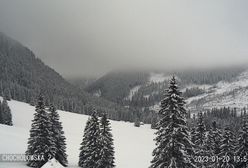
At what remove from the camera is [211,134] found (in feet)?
147

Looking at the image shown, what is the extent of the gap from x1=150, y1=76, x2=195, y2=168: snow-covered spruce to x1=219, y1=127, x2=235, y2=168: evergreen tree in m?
16.6

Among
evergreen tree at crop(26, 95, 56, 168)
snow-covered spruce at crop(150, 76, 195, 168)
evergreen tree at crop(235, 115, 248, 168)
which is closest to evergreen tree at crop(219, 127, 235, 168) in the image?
evergreen tree at crop(235, 115, 248, 168)

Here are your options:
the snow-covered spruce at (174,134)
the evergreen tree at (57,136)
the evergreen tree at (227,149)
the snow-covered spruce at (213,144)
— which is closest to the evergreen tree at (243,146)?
the evergreen tree at (227,149)

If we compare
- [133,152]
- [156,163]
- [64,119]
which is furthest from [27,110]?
[156,163]

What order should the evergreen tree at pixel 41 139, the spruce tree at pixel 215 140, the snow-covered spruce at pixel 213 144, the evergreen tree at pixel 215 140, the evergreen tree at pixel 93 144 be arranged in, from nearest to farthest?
the evergreen tree at pixel 41 139 → the evergreen tree at pixel 93 144 → the snow-covered spruce at pixel 213 144 → the evergreen tree at pixel 215 140 → the spruce tree at pixel 215 140

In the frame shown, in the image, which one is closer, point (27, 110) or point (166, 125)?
point (166, 125)

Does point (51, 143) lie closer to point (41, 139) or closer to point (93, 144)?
point (41, 139)

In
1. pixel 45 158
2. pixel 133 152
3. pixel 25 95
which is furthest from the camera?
pixel 25 95

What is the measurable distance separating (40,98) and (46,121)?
358 centimetres

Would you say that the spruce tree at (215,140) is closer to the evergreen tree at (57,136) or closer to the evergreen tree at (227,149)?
the evergreen tree at (227,149)

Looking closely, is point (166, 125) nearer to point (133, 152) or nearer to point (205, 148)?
point (205, 148)

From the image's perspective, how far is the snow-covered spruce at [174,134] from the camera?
2591 cm

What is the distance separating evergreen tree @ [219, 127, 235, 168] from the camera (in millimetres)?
40594

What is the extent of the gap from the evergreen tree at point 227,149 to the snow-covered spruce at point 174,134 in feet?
54.5
